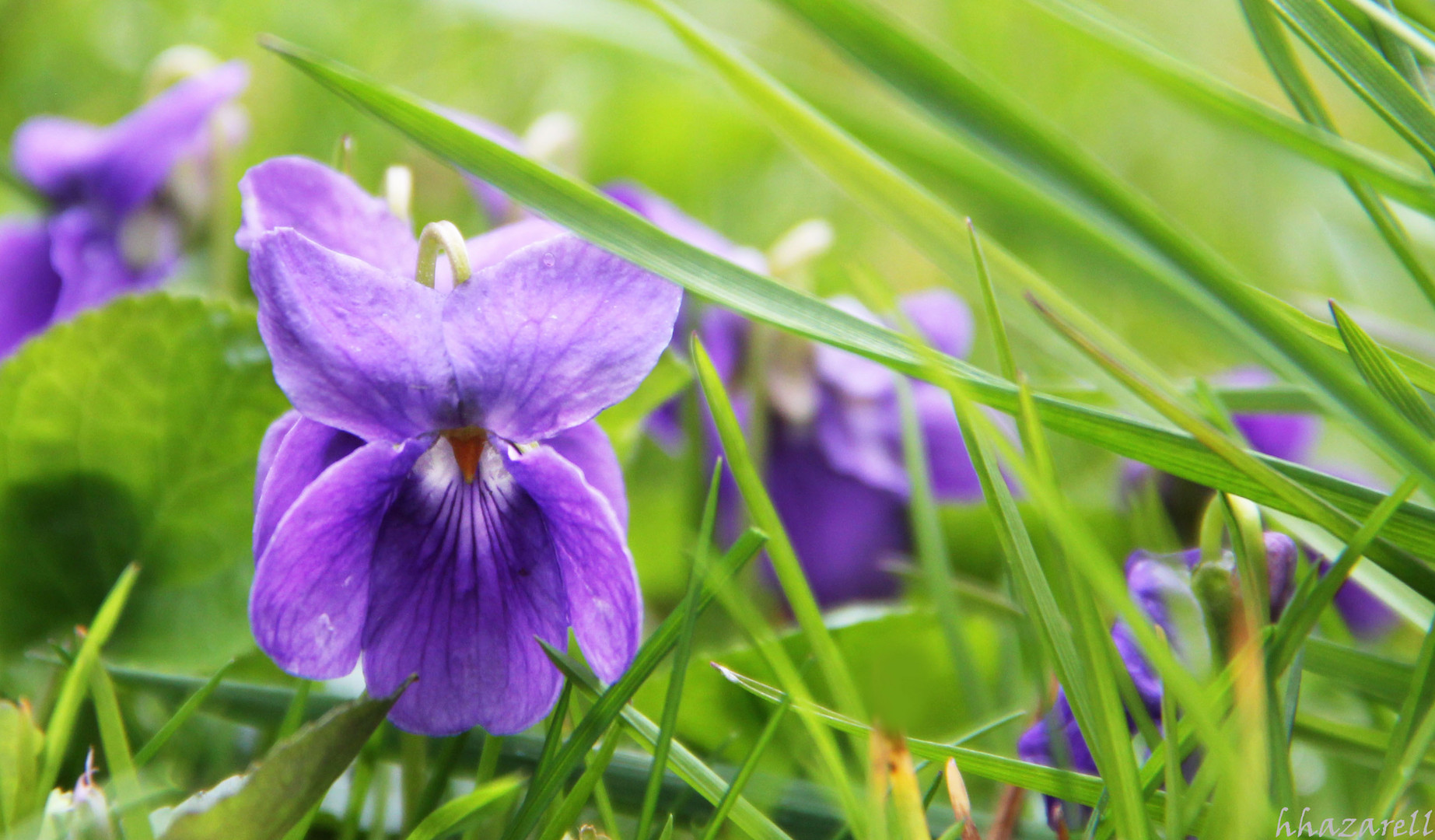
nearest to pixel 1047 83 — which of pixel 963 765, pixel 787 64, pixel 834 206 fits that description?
pixel 834 206

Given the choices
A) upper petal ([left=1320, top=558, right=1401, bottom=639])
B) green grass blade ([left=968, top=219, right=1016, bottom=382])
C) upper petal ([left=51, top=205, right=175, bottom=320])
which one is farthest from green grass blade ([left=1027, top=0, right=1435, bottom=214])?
upper petal ([left=51, top=205, right=175, bottom=320])

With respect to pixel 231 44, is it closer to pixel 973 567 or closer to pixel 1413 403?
pixel 973 567

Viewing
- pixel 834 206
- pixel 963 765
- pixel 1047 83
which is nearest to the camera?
pixel 963 765

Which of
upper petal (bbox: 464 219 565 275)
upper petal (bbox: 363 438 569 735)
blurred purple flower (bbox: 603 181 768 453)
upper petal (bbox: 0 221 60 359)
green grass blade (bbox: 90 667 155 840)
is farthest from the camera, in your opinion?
upper petal (bbox: 0 221 60 359)

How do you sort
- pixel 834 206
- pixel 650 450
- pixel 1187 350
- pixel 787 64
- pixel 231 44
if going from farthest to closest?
1. pixel 834 206
2. pixel 231 44
3. pixel 1187 350
4. pixel 650 450
5. pixel 787 64

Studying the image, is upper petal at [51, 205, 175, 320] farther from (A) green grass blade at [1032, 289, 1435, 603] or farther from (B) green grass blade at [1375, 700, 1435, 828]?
(B) green grass blade at [1375, 700, 1435, 828]
